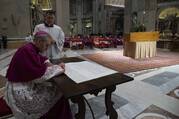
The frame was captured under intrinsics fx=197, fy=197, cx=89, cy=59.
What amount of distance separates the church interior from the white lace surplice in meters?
0.29

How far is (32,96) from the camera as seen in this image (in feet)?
6.77

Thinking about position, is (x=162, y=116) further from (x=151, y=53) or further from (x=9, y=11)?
(x=9, y=11)


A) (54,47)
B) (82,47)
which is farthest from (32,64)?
(82,47)

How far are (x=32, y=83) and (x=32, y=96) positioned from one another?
0.14 metres

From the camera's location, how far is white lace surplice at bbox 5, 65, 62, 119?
2021mm

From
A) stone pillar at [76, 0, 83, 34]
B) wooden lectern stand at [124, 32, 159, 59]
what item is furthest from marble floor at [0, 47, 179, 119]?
stone pillar at [76, 0, 83, 34]

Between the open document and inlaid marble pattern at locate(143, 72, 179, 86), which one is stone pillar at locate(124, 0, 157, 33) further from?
the open document

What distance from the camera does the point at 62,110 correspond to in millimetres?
2295

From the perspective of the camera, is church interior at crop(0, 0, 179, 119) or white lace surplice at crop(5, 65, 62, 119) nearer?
white lace surplice at crop(5, 65, 62, 119)

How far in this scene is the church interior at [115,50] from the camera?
2.66 metres

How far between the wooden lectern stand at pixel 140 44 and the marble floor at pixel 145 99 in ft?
9.82

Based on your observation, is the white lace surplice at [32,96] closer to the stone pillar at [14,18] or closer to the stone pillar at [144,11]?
the stone pillar at [14,18]

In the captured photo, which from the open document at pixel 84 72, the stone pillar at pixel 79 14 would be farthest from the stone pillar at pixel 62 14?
the open document at pixel 84 72

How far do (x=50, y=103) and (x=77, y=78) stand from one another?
490mm
